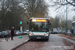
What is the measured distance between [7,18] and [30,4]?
30.3ft

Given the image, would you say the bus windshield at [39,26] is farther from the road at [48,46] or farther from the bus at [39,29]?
the road at [48,46]

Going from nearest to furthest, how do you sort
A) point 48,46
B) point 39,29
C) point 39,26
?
point 48,46, point 39,29, point 39,26

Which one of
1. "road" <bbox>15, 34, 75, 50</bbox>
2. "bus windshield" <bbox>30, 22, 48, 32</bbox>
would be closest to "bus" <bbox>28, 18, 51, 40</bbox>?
"bus windshield" <bbox>30, 22, 48, 32</bbox>

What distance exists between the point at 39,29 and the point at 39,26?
403 millimetres

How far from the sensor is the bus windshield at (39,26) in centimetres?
1388

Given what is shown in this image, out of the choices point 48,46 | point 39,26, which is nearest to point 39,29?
point 39,26

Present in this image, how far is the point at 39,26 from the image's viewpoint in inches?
553

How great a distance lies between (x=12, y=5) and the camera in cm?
2528

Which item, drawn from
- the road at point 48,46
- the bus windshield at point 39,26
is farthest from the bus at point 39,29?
the road at point 48,46

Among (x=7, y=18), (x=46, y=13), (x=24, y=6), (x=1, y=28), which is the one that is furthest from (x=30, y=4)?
(x=1, y=28)

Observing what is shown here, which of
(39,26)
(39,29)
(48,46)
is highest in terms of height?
(39,26)

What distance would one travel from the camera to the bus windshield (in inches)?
546

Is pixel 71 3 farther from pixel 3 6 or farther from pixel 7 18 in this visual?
pixel 7 18

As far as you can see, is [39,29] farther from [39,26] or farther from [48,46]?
[48,46]
